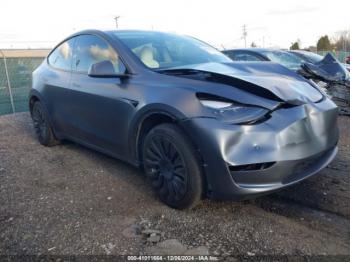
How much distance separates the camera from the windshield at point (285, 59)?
8828mm

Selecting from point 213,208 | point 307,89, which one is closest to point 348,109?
point 307,89

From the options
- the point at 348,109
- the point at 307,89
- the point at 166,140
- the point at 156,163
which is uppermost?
the point at 307,89

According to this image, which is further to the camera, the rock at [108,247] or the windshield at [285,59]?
the windshield at [285,59]

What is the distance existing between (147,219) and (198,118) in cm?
98

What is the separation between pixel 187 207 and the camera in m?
3.14

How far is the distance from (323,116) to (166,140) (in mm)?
1328

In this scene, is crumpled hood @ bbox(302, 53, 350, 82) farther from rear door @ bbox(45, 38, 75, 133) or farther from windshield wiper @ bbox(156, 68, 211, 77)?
windshield wiper @ bbox(156, 68, 211, 77)

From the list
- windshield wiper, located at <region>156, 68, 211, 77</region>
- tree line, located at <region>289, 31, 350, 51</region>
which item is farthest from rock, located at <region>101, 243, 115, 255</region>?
tree line, located at <region>289, 31, 350, 51</region>

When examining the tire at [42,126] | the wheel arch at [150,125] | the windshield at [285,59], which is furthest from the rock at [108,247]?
the windshield at [285,59]

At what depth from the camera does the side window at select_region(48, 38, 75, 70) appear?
4844 mm

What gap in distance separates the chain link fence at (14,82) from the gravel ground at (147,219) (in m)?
7.40

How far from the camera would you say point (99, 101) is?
3.97 m

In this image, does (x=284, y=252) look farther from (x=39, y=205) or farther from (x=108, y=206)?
(x=39, y=205)

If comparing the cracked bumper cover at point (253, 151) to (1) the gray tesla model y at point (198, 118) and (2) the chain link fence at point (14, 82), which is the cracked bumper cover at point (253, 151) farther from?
(2) the chain link fence at point (14, 82)
